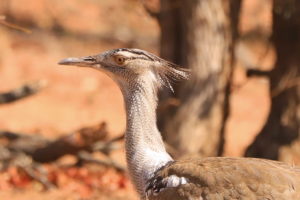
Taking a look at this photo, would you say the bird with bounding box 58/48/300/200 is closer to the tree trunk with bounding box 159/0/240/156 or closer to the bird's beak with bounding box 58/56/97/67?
the bird's beak with bounding box 58/56/97/67

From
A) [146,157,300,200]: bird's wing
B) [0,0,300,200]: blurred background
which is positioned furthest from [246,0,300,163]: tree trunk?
[146,157,300,200]: bird's wing

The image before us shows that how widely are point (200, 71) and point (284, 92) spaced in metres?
0.74

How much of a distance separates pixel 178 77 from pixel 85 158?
100 inches

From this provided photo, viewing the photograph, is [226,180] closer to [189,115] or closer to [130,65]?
[130,65]

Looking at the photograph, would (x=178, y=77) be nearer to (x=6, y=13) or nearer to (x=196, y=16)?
(x=196, y=16)

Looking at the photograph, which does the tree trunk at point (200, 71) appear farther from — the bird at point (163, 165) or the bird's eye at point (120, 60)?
the bird's eye at point (120, 60)

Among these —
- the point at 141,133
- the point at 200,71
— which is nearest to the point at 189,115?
the point at 200,71

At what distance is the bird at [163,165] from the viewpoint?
11.4ft

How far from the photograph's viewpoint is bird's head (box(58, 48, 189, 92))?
390cm

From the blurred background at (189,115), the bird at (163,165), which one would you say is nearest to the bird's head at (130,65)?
the bird at (163,165)

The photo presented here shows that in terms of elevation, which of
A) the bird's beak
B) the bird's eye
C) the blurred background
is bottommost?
the blurred background

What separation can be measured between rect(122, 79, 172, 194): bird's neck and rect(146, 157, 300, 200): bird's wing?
17cm

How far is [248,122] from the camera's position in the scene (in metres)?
10.1

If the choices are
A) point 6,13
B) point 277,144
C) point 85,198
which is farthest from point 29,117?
point 277,144
